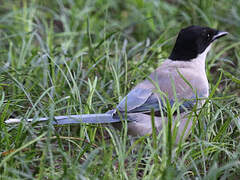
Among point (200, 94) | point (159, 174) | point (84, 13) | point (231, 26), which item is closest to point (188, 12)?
point (231, 26)

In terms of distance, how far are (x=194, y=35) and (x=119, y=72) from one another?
840 millimetres

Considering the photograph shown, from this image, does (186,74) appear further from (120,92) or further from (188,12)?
(188,12)

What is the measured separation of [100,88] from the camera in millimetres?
4008

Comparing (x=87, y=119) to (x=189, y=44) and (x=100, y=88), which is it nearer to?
(x=100, y=88)

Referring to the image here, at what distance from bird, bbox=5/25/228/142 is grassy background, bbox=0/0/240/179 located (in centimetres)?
12

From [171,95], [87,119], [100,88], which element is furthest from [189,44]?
[87,119]

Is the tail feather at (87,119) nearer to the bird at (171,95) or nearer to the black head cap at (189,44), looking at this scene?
the bird at (171,95)

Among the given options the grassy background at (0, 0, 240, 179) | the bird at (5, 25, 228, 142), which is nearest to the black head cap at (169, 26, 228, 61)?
the bird at (5, 25, 228, 142)

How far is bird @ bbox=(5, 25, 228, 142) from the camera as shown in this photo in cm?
333

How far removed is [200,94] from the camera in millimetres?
3869

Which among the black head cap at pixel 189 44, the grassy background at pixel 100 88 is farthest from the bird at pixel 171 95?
the grassy background at pixel 100 88

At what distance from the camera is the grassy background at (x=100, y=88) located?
2.85 meters

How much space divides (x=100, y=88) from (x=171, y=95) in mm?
660

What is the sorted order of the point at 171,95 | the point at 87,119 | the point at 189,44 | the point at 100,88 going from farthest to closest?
the point at 189,44 < the point at 100,88 < the point at 171,95 < the point at 87,119
